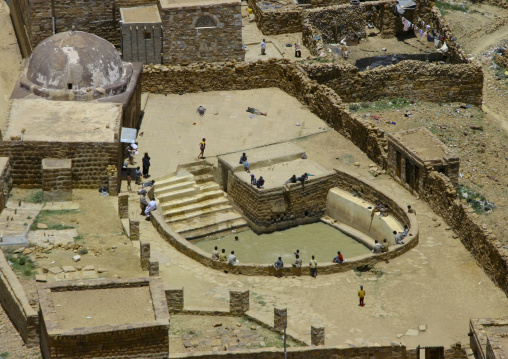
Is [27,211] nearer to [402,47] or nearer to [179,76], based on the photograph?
[179,76]

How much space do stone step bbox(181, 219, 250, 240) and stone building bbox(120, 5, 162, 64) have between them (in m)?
10.5

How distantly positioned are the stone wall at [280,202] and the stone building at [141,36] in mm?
8950

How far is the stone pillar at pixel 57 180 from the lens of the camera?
49.8 m

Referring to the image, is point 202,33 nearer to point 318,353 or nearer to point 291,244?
point 291,244

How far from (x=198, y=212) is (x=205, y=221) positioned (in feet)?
1.54

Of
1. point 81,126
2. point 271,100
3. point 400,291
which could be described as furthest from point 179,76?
point 400,291

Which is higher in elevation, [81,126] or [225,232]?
[81,126]

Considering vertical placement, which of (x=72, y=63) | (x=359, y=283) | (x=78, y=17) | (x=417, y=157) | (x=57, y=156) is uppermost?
(x=72, y=63)

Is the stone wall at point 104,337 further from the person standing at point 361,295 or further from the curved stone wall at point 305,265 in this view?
the person standing at point 361,295

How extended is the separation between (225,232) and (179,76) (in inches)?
381

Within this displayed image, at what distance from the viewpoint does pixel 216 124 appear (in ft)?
188

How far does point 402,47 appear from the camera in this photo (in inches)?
2579

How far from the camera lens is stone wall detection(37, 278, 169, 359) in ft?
125

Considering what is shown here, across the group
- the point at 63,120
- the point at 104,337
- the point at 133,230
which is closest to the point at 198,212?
the point at 133,230
